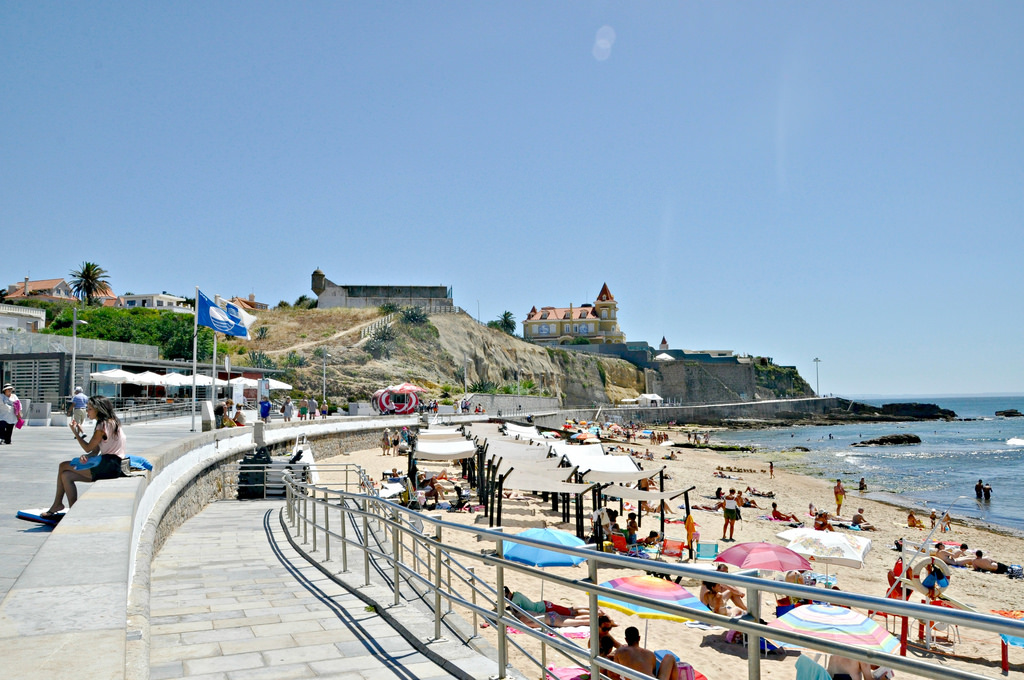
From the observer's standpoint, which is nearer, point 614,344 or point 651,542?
point 651,542

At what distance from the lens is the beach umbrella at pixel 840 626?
730cm

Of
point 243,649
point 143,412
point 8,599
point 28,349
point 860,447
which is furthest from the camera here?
point 860,447

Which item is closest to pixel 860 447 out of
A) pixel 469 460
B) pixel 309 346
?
pixel 469 460

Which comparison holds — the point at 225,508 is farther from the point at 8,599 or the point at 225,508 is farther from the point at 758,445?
the point at 758,445

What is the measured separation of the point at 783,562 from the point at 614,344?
3693 inches

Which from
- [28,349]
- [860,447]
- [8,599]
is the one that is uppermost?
[28,349]

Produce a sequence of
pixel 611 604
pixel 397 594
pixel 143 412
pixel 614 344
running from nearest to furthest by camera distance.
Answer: pixel 397 594, pixel 611 604, pixel 143 412, pixel 614 344

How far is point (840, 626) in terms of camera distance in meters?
7.55

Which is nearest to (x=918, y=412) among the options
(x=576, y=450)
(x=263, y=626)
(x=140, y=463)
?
(x=576, y=450)

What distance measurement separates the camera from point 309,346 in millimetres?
66375

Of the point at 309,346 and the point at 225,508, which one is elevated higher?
the point at 309,346

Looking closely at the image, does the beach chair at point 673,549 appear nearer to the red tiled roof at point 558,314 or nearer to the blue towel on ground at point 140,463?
the blue towel on ground at point 140,463

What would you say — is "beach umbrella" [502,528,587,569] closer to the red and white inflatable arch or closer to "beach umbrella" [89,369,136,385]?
"beach umbrella" [89,369,136,385]

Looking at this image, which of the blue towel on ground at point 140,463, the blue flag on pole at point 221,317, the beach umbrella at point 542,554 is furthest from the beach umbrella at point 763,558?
the blue flag on pole at point 221,317
